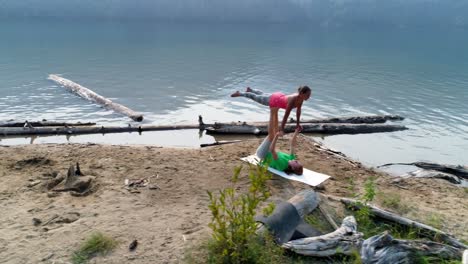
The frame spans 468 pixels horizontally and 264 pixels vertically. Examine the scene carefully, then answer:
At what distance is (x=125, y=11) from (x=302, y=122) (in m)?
61.1

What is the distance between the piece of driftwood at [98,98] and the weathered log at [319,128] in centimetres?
325

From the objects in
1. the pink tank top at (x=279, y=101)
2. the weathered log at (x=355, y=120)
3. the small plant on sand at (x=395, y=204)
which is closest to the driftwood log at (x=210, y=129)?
the weathered log at (x=355, y=120)

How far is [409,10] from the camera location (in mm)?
78375

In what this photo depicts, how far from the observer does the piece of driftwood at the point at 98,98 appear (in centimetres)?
1541

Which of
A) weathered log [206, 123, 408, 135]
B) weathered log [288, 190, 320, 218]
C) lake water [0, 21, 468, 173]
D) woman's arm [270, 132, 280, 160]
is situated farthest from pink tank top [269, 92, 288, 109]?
lake water [0, 21, 468, 173]

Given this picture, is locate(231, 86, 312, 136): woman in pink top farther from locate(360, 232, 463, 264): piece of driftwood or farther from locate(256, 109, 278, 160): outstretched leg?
locate(360, 232, 463, 264): piece of driftwood

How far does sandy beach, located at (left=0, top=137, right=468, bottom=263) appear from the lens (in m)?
5.74

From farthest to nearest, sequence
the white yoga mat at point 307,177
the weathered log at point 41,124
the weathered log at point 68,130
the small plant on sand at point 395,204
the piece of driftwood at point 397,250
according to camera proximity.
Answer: the weathered log at point 41,124 < the weathered log at point 68,130 < the white yoga mat at point 307,177 < the small plant on sand at point 395,204 < the piece of driftwood at point 397,250

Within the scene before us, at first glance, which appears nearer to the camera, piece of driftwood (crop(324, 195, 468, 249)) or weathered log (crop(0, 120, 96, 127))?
piece of driftwood (crop(324, 195, 468, 249))

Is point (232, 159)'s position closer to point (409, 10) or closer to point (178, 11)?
point (178, 11)

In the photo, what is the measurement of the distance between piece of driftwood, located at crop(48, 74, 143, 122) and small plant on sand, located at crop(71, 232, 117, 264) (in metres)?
9.97

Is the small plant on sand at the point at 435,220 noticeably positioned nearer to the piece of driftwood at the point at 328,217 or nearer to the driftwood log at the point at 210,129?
the piece of driftwood at the point at 328,217

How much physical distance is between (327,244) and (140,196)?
3642mm

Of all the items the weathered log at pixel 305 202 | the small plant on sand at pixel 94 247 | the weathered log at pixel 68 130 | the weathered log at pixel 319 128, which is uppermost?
the weathered log at pixel 305 202
